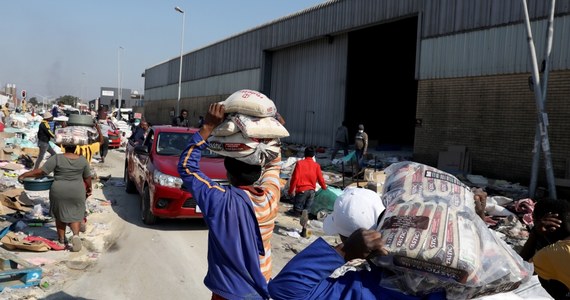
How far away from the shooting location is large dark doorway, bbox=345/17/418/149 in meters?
22.7

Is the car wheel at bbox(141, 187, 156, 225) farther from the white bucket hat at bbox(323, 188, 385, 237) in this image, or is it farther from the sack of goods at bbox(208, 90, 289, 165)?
the white bucket hat at bbox(323, 188, 385, 237)

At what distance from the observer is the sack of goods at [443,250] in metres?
1.53

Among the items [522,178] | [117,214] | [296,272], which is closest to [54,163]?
[117,214]

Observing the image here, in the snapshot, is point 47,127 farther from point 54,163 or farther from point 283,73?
point 283,73

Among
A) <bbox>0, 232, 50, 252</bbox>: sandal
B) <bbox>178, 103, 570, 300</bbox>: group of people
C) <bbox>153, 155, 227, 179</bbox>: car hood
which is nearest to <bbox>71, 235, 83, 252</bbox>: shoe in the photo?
<bbox>0, 232, 50, 252</bbox>: sandal

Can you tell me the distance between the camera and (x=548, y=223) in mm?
2971

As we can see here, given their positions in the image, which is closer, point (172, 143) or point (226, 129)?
point (226, 129)

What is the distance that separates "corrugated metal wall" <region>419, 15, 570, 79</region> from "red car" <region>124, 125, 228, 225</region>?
33.4 feet

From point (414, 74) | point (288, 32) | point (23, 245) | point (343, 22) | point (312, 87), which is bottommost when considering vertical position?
point (23, 245)

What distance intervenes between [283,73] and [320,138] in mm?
5478

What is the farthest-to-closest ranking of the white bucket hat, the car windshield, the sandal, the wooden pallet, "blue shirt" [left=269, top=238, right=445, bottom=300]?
the car windshield, the sandal, the wooden pallet, the white bucket hat, "blue shirt" [left=269, top=238, right=445, bottom=300]

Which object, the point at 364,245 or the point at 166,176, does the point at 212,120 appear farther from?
the point at 166,176

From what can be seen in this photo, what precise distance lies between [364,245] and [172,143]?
8109 mm

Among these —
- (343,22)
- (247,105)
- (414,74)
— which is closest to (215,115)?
(247,105)
